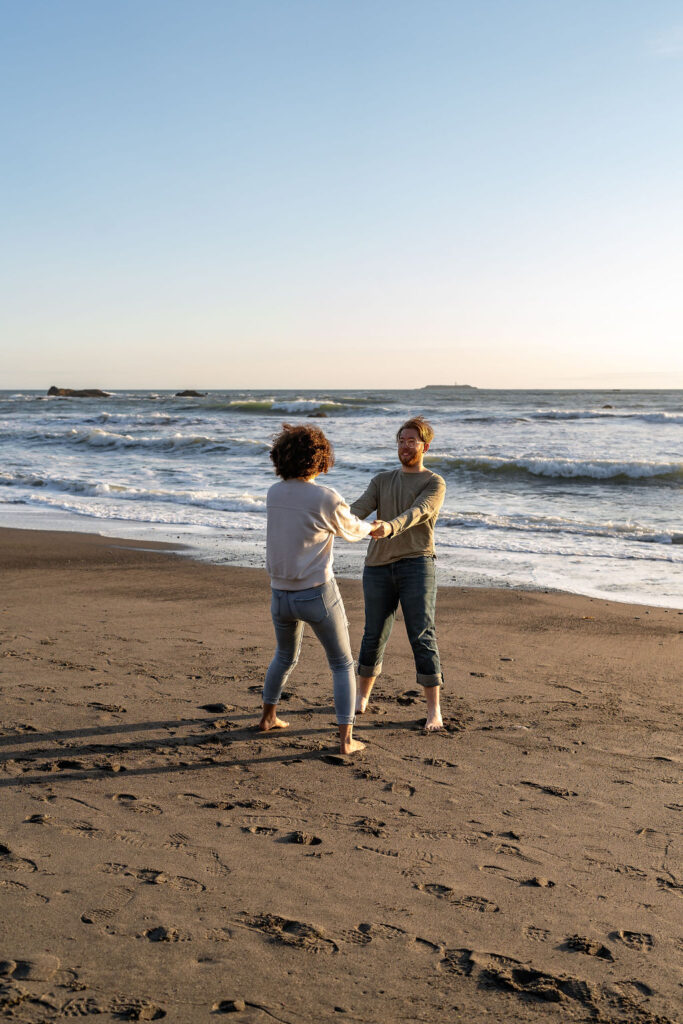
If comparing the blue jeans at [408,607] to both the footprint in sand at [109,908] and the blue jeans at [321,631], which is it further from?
the footprint in sand at [109,908]

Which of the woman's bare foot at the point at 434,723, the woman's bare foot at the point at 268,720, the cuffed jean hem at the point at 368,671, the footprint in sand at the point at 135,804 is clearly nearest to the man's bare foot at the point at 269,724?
the woman's bare foot at the point at 268,720

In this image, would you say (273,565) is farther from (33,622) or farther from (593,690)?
(33,622)

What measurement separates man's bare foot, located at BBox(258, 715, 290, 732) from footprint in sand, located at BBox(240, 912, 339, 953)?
1720mm

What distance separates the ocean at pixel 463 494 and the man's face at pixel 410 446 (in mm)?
4281

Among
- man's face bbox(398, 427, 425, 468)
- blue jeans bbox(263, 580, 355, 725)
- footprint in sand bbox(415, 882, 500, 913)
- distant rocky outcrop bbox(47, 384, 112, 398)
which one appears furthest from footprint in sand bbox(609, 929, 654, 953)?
distant rocky outcrop bbox(47, 384, 112, 398)

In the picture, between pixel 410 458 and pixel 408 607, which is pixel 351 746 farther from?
pixel 410 458

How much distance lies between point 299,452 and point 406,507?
96 centimetres

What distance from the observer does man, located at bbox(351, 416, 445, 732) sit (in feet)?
15.0

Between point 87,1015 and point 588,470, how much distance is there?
18.9 m

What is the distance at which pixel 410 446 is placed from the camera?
4.58 m

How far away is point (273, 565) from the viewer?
159 inches

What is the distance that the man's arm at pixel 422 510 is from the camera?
4.26 m

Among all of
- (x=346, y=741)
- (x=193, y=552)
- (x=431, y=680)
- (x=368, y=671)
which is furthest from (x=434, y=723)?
(x=193, y=552)

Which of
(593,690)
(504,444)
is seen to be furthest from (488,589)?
(504,444)
